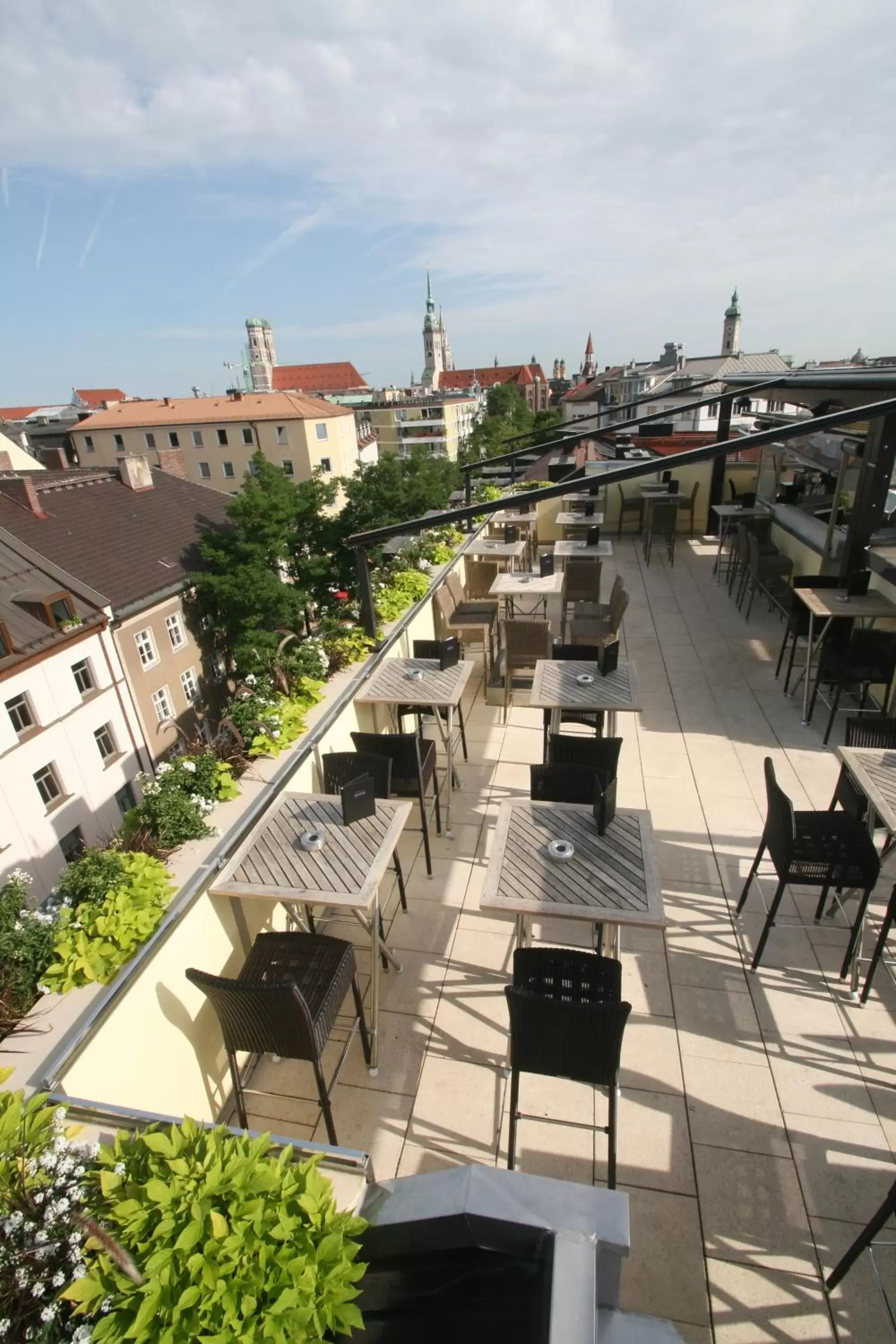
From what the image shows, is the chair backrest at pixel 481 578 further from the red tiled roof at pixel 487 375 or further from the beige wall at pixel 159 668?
the red tiled roof at pixel 487 375

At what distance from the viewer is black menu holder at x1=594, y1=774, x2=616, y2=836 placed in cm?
286

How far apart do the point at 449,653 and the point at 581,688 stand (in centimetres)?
98

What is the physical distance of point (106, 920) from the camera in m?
2.31

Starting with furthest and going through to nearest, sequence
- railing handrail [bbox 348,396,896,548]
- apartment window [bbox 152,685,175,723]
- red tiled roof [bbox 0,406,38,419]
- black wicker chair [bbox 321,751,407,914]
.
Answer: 1. red tiled roof [bbox 0,406,38,419]
2. apartment window [bbox 152,685,175,723]
3. railing handrail [bbox 348,396,896,548]
4. black wicker chair [bbox 321,751,407,914]

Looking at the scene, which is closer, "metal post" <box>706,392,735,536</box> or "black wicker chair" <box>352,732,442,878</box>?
"black wicker chair" <box>352,732,442,878</box>

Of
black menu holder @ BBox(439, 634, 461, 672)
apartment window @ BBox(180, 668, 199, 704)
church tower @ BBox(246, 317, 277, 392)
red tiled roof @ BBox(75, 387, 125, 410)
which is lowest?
apartment window @ BBox(180, 668, 199, 704)

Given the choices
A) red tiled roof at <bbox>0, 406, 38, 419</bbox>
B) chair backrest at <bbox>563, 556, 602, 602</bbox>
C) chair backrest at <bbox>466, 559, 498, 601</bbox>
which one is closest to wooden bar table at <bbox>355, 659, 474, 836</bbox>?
chair backrest at <bbox>466, 559, 498, 601</bbox>

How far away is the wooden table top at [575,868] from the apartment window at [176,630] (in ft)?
58.6

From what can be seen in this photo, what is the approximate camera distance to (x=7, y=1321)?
1.26 meters

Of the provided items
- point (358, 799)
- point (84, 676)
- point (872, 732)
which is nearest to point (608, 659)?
point (872, 732)

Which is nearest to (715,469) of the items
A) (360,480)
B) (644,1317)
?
(644,1317)

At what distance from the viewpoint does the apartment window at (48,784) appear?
13.9 meters

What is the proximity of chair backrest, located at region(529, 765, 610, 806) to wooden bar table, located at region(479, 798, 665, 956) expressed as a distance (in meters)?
0.25

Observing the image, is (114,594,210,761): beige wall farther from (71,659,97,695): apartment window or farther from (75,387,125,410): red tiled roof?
(75,387,125,410): red tiled roof
